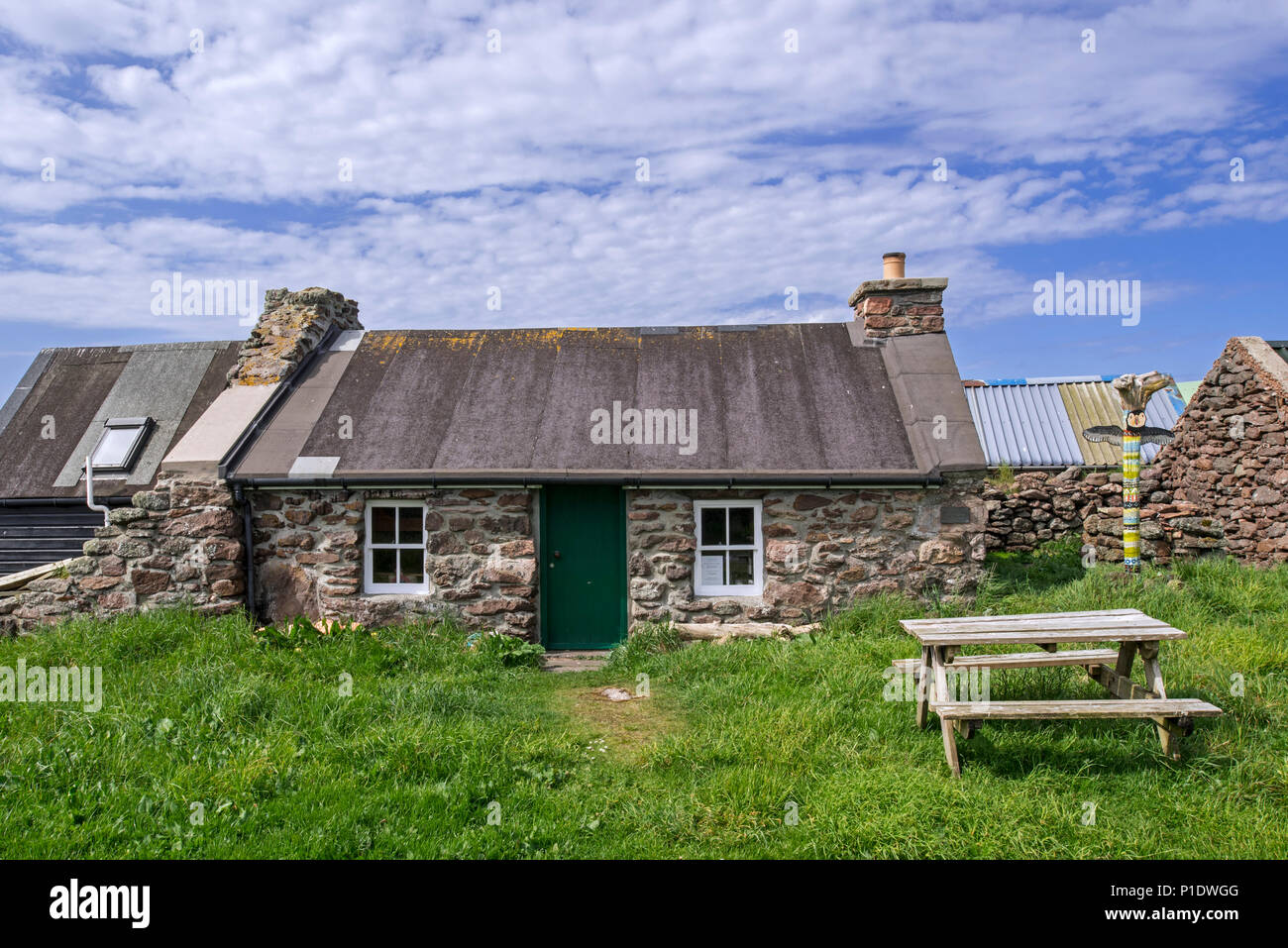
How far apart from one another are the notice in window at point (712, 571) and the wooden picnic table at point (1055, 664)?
11.0ft

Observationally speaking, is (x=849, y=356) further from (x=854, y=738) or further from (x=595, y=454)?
(x=854, y=738)

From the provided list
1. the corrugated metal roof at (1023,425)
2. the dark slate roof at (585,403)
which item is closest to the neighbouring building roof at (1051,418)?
the corrugated metal roof at (1023,425)

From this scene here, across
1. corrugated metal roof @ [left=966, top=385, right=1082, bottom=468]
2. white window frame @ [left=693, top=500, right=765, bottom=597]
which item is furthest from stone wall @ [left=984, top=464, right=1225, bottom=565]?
white window frame @ [left=693, top=500, right=765, bottom=597]

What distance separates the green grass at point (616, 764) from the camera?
14.7 feet

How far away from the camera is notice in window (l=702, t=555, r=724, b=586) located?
30.9 feet

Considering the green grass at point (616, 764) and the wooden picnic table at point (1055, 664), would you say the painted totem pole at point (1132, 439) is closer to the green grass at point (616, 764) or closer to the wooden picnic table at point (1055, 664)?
the green grass at point (616, 764)

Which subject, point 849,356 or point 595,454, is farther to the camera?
point 849,356

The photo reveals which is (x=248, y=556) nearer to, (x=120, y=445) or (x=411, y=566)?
(x=411, y=566)

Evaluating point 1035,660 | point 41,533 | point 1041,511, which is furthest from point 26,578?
point 1041,511

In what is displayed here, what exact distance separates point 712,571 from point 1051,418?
45.2 feet
